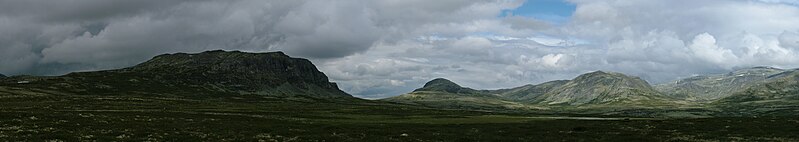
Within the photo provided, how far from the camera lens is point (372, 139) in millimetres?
52062

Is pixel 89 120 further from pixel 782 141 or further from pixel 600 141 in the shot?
pixel 782 141

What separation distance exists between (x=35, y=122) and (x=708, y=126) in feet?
259

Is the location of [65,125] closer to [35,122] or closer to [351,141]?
[35,122]

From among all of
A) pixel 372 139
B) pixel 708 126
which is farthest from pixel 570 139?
pixel 708 126

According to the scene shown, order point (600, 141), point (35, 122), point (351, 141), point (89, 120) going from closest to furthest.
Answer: point (351, 141)
point (600, 141)
point (35, 122)
point (89, 120)

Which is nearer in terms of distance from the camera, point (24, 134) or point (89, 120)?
point (24, 134)

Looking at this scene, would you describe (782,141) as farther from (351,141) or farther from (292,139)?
(292,139)

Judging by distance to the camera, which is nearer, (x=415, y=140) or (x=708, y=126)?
(x=415, y=140)

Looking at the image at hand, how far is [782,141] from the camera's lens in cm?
5047

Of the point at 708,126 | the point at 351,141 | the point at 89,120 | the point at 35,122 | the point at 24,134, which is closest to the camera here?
the point at 24,134

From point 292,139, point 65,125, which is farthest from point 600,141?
point 65,125

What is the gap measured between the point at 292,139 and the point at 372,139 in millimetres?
7279

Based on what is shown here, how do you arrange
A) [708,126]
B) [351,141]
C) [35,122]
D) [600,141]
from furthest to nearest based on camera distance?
[708,126], [35,122], [600,141], [351,141]

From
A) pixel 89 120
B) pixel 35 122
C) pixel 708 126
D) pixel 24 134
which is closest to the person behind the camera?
pixel 24 134
